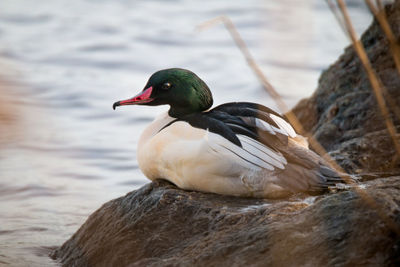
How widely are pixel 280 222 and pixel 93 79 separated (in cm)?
706

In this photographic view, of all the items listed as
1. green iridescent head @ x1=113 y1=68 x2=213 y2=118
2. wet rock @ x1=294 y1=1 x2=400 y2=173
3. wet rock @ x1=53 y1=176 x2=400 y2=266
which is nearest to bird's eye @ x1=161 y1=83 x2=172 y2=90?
green iridescent head @ x1=113 y1=68 x2=213 y2=118

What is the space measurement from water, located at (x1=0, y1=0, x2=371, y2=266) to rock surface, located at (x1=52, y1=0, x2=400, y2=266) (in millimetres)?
672

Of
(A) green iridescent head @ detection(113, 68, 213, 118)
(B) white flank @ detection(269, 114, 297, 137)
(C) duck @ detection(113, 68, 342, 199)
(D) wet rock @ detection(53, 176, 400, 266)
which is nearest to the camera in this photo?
(D) wet rock @ detection(53, 176, 400, 266)

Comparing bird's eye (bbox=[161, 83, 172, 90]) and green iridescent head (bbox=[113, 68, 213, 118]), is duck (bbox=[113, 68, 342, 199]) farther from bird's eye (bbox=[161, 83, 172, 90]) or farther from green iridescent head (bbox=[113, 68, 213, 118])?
bird's eye (bbox=[161, 83, 172, 90])

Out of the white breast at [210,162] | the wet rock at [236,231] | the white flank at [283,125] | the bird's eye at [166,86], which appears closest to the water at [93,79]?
the white flank at [283,125]

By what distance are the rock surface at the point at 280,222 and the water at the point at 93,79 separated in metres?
0.67

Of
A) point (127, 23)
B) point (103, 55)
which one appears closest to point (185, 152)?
point (103, 55)

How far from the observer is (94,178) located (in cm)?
704

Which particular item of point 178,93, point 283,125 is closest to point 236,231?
point 283,125

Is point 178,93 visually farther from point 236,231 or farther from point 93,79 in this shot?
point 93,79

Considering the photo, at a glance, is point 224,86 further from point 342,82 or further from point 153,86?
point 153,86

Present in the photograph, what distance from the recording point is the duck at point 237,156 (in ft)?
13.9

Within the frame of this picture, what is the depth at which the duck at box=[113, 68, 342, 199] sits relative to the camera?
424 cm

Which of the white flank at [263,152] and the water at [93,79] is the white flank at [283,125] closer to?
the white flank at [263,152]
